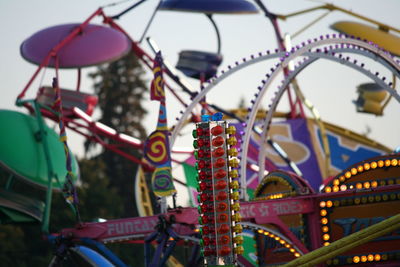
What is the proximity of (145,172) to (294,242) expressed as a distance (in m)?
14.6

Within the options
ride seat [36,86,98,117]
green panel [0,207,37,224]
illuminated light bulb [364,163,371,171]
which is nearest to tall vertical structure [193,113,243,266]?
illuminated light bulb [364,163,371,171]

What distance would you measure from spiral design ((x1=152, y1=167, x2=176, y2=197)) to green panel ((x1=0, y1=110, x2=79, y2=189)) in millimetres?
7949

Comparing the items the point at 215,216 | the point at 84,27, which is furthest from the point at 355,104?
the point at 215,216

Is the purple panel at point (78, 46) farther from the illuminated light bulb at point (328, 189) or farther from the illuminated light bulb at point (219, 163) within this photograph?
the illuminated light bulb at point (219, 163)

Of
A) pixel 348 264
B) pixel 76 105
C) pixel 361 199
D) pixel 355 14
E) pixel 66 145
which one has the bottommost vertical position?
pixel 348 264

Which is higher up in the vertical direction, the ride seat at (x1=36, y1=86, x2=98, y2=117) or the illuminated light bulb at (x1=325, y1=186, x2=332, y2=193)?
the ride seat at (x1=36, y1=86, x2=98, y2=117)

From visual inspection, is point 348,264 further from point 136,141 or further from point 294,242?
point 136,141

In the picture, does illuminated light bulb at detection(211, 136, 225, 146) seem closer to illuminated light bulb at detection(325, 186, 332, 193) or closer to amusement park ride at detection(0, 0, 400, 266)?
amusement park ride at detection(0, 0, 400, 266)

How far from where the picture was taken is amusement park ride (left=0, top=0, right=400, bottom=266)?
1453 cm

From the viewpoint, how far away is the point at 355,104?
114 feet

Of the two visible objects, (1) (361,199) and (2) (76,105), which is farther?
(2) (76,105)

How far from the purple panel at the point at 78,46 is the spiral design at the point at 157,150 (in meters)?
11.4

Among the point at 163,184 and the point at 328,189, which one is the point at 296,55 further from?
the point at 163,184

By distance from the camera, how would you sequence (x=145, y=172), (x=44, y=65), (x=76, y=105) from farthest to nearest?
(x=145, y=172), (x=76, y=105), (x=44, y=65)
